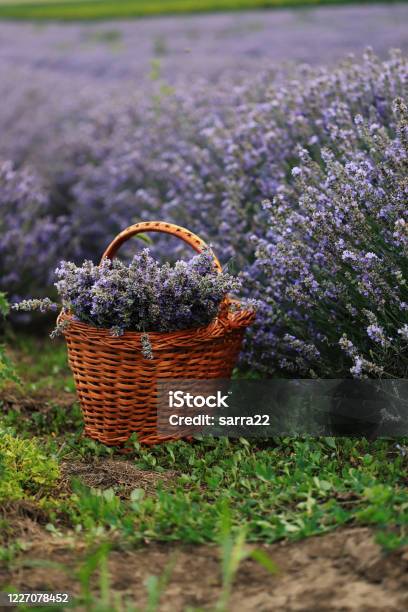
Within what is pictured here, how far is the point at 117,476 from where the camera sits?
2.49 metres

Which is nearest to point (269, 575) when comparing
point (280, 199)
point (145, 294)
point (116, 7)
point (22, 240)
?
point (145, 294)

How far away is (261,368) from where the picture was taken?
3.10m

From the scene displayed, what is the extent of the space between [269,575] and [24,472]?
898 mm

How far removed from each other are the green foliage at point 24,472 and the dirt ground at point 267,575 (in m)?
0.24

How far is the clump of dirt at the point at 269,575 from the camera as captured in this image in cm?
163

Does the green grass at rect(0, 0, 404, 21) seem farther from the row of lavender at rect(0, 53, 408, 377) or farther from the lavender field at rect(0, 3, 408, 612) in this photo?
the lavender field at rect(0, 3, 408, 612)

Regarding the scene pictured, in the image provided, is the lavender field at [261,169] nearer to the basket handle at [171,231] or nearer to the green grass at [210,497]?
the basket handle at [171,231]

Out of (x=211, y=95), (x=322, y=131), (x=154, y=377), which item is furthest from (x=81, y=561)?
(x=211, y=95)

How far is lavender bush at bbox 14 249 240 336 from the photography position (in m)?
2.60

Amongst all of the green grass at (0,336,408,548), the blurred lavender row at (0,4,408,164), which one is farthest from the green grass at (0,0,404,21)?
the green grass at (0,336,408,548)

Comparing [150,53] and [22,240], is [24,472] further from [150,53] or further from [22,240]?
[150,53]

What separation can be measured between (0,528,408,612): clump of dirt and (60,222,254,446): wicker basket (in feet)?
2.47

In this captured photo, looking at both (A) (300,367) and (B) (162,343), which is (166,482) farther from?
(A) (300,367)

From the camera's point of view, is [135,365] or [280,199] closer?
[135,365]
